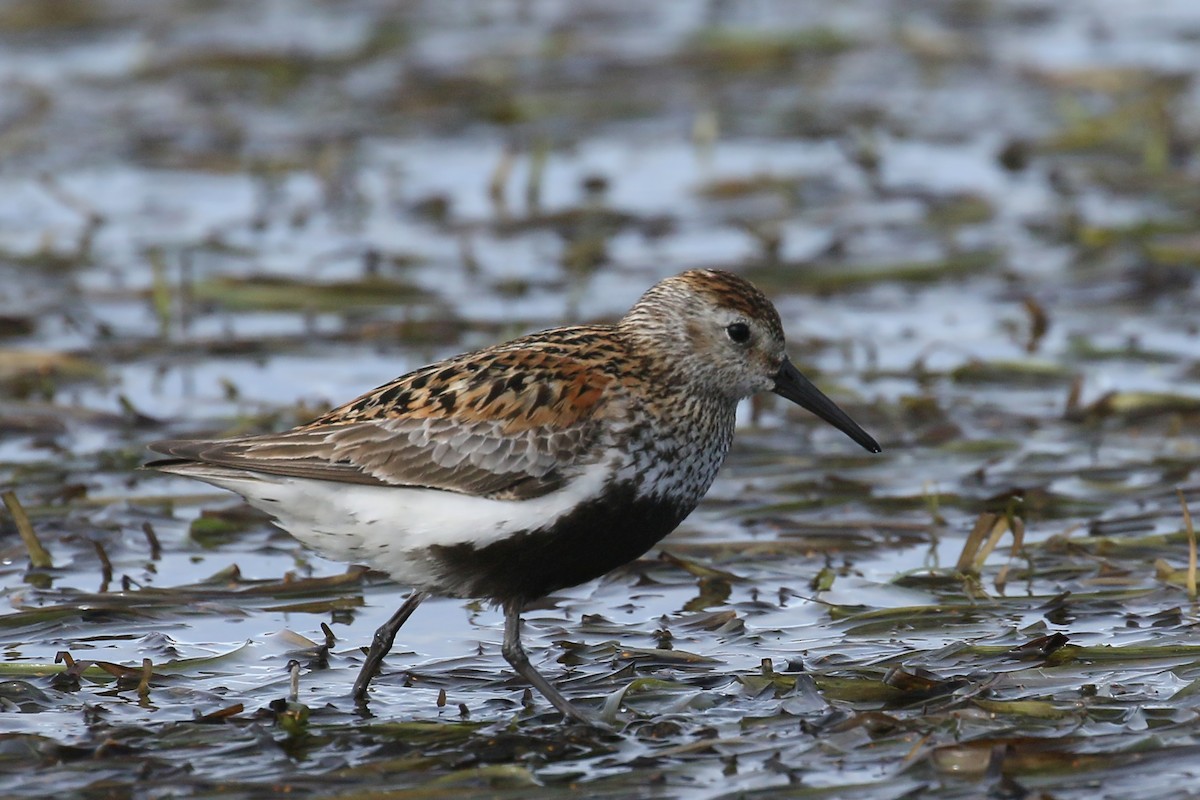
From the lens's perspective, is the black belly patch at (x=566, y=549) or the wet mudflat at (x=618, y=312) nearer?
the wet mudflat at (x=618, y=312)

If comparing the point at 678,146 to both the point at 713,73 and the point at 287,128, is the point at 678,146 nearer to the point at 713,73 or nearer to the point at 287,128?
the point at 713,73

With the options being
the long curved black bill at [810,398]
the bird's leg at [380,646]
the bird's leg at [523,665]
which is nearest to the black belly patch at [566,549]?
the bird's leg at [523,665]

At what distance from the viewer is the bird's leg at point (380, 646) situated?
21.6 ft

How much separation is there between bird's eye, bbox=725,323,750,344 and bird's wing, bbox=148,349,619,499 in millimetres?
566

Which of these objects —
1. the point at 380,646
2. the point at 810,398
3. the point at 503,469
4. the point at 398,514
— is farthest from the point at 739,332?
the point at 380,646

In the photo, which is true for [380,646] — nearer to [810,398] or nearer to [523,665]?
[523,665]

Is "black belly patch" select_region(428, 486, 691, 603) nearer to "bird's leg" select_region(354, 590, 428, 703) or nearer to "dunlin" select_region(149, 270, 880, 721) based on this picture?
"dunlin" select_region(149, 270, 880, 721)

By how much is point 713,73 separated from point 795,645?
36.5 feet

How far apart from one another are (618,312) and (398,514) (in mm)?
5100

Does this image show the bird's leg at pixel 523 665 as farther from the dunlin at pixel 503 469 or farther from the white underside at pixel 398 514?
the white underside at pixel 398 514

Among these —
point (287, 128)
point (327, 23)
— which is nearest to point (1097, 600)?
point (287, 128)

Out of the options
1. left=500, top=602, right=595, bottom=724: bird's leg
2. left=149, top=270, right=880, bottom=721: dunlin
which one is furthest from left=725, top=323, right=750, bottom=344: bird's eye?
left=500, top=602, right=595, bottom=724: bird's leg

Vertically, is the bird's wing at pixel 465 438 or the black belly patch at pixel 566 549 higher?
the bird's wing at pixel 465 438

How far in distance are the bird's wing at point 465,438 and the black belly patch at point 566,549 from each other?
0.16 m
